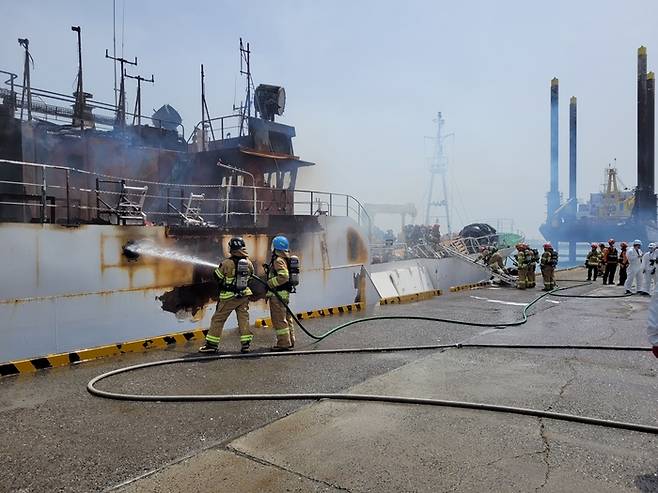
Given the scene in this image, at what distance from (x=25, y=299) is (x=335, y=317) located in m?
5.75

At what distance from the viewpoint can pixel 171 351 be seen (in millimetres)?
7020

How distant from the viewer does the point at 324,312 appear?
10461 mm

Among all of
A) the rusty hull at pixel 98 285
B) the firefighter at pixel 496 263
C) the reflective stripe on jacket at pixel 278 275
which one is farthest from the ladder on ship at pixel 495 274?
the reflective stripe on jacket at pixel 278 275

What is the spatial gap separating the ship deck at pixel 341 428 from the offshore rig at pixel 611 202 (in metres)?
43.9

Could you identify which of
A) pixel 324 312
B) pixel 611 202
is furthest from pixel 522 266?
pixel 611 202

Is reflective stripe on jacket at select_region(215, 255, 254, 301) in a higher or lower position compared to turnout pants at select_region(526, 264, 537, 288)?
higher

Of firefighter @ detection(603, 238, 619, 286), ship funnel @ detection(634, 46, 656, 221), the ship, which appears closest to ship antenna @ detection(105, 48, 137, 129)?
the ship

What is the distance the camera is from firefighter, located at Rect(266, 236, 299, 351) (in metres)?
6.83

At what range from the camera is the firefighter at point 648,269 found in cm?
1275

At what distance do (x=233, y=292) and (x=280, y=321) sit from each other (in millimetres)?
820

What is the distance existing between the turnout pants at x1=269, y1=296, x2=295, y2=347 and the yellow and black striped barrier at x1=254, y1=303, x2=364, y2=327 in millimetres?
2116

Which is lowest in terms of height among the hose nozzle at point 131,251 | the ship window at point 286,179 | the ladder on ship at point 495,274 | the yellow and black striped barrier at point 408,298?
the yellow and black striped barrier at point 408,298

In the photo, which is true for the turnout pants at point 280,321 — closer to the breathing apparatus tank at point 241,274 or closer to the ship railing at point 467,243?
the breathing apparatus tank at point 241,274

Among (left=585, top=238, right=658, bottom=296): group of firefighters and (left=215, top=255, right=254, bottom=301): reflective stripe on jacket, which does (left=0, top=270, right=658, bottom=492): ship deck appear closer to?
(left=215, top=255, right=254, bottom=301): reflective stripe on jacket
